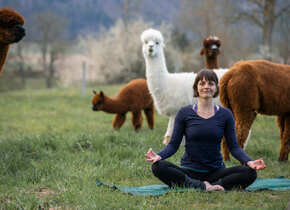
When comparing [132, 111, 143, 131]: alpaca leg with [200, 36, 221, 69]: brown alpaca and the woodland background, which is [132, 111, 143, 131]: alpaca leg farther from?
the woodland background

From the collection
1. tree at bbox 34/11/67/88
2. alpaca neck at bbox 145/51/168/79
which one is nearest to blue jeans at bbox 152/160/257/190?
alpaca neck at bbox 145/51/168/79

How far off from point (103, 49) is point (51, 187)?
23.1 m

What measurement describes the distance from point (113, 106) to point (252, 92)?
3572mm

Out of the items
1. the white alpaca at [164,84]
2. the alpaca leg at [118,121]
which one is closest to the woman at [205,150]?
the white alpaca at [164,84]

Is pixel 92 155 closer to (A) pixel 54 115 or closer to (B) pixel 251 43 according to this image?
(A) pixel 54 115

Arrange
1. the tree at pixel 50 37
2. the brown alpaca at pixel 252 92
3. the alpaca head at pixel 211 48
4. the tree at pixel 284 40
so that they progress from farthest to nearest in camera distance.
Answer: the tree at pixel 50 37, the tree at pixel 284 40, the alpaca head at pixel 211 48, the brown alpaca at pixel 252 92

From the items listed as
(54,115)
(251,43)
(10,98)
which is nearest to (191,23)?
(251,43)

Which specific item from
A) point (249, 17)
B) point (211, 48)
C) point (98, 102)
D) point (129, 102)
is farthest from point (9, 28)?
point (249, 17)

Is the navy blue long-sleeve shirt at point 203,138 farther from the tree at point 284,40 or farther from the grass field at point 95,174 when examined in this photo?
the tree at point 284,40

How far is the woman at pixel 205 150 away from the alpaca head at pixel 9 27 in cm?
231

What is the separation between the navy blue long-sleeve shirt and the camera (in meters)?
3.48

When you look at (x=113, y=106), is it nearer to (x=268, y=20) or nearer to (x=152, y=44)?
(x=152, y=44)

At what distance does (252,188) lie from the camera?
11.9 feet

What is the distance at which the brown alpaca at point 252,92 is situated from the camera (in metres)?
4.59
